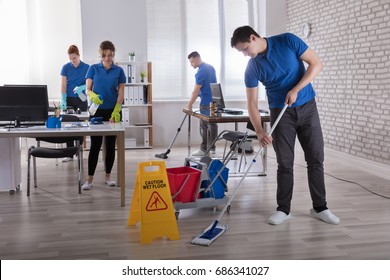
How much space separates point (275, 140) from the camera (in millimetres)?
3479

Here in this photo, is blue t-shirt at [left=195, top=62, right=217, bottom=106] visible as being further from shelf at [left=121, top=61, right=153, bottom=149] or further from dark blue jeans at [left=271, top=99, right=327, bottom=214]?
dark blue jeans at [left=271, top=99, right=327, bottom=214]

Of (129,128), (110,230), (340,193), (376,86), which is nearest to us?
(110,230)

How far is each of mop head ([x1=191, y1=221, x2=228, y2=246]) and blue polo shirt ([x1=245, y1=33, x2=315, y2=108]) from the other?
3.29 ft

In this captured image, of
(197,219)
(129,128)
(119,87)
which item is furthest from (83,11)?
(197,219)

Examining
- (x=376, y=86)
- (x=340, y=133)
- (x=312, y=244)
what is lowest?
(x=312, y=244)

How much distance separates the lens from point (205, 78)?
6395mm

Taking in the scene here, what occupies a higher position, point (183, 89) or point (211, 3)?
point (211, 3)

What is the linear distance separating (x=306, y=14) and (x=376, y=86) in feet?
7.48

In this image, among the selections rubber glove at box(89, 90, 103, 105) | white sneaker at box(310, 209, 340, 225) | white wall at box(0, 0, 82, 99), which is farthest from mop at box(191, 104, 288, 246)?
white wall at box(0, 0, 82, 99)

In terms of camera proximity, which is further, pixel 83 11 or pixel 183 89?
pixel 183 89

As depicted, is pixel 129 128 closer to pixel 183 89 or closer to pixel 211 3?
pixel 183 89

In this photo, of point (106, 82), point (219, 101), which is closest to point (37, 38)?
point (106, 82)
